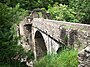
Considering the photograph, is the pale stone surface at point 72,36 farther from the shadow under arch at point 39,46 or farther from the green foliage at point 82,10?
the green foliage at point 82,10

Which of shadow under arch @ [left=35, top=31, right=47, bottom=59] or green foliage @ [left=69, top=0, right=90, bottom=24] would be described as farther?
green foliage @ [left=69, top=0, right=90, bottom=24]

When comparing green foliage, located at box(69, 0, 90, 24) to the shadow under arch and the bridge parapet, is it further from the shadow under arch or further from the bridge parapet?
the bridge parapet

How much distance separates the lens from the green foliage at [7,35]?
276 inches

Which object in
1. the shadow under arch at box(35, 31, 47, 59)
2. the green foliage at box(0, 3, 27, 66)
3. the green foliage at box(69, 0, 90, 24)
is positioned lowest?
the shadow under arch at box(35, 31, 47, 59)

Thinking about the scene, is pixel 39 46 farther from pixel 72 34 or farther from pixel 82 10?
pixel 72 34

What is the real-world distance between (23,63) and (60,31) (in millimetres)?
1578

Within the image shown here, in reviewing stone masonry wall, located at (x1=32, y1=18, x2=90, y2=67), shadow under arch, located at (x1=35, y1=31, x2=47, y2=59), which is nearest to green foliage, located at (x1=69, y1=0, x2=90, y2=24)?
shadow under arch, located at (x1=35, y1=31, x2=47, y2=59)

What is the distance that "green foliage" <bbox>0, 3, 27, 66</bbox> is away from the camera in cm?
702

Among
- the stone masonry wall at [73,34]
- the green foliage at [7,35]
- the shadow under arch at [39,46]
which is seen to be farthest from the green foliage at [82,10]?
the green foliage at [7,35]

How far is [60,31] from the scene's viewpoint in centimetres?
798

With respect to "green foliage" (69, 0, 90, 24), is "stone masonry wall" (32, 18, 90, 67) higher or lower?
higher

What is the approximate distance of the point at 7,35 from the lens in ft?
23.5

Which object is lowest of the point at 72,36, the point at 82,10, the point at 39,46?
the point at 39,46

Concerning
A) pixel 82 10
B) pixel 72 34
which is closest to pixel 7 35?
Result: pixel 72 34
